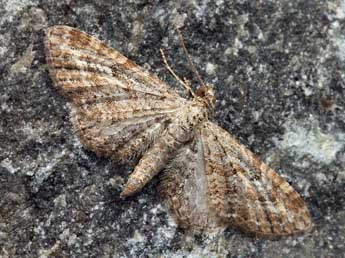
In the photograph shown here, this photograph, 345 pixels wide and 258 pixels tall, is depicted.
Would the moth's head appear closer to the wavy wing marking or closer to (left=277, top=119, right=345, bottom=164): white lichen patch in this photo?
the wavy wing marking

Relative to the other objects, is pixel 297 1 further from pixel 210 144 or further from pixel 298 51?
pixel 210 144

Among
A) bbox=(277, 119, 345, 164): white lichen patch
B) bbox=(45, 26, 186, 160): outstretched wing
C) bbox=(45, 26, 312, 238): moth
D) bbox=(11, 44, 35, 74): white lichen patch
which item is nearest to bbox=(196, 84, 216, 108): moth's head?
bbox=(45, 26, 312, 238): moth

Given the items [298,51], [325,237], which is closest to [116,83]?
[298,51]

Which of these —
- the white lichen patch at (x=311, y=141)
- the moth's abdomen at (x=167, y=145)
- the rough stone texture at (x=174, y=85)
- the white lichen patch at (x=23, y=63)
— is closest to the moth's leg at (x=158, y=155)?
the moth's abdomen at (x=167, y=145)

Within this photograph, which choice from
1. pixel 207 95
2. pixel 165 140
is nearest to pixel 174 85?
pixel 207 95

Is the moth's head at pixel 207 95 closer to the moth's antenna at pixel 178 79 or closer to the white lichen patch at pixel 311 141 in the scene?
the moth's antenna at pixel 178 79

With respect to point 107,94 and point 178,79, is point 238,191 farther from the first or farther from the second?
point 107,94
